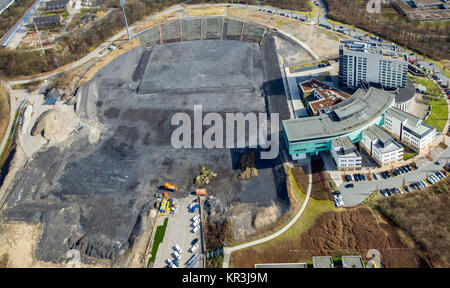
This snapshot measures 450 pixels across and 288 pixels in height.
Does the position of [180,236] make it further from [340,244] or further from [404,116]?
[404,116]

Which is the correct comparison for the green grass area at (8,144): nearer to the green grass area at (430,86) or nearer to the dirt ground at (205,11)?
the dirt ground at (205,11)

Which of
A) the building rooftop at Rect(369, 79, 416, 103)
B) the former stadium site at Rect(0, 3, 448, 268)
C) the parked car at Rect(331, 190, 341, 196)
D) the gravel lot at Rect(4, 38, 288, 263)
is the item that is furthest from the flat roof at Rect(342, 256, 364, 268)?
the building rooftop at Rect(369, 79, 416, 103)

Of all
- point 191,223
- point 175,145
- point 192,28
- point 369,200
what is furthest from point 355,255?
point 192,28

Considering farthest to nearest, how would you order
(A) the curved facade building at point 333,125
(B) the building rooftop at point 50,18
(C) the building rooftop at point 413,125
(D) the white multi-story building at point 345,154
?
(B) the building rooftop at point 50,18 → (C) the building rooftop at point 413,125 → (A) the curved facade building at point 333,125 → (D) the white multi-story building at point 345,154

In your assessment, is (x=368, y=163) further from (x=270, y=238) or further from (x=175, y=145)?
(x=175, y=145)

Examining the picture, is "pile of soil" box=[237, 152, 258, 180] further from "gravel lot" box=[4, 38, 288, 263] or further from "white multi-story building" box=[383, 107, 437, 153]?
"white multi-story building" box=[383, 107, 437, 153]

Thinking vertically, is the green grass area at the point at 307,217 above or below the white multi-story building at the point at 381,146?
below

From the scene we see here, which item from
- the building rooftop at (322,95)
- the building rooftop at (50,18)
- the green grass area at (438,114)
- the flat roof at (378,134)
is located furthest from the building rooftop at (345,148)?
the building rooftop at (50,18)
